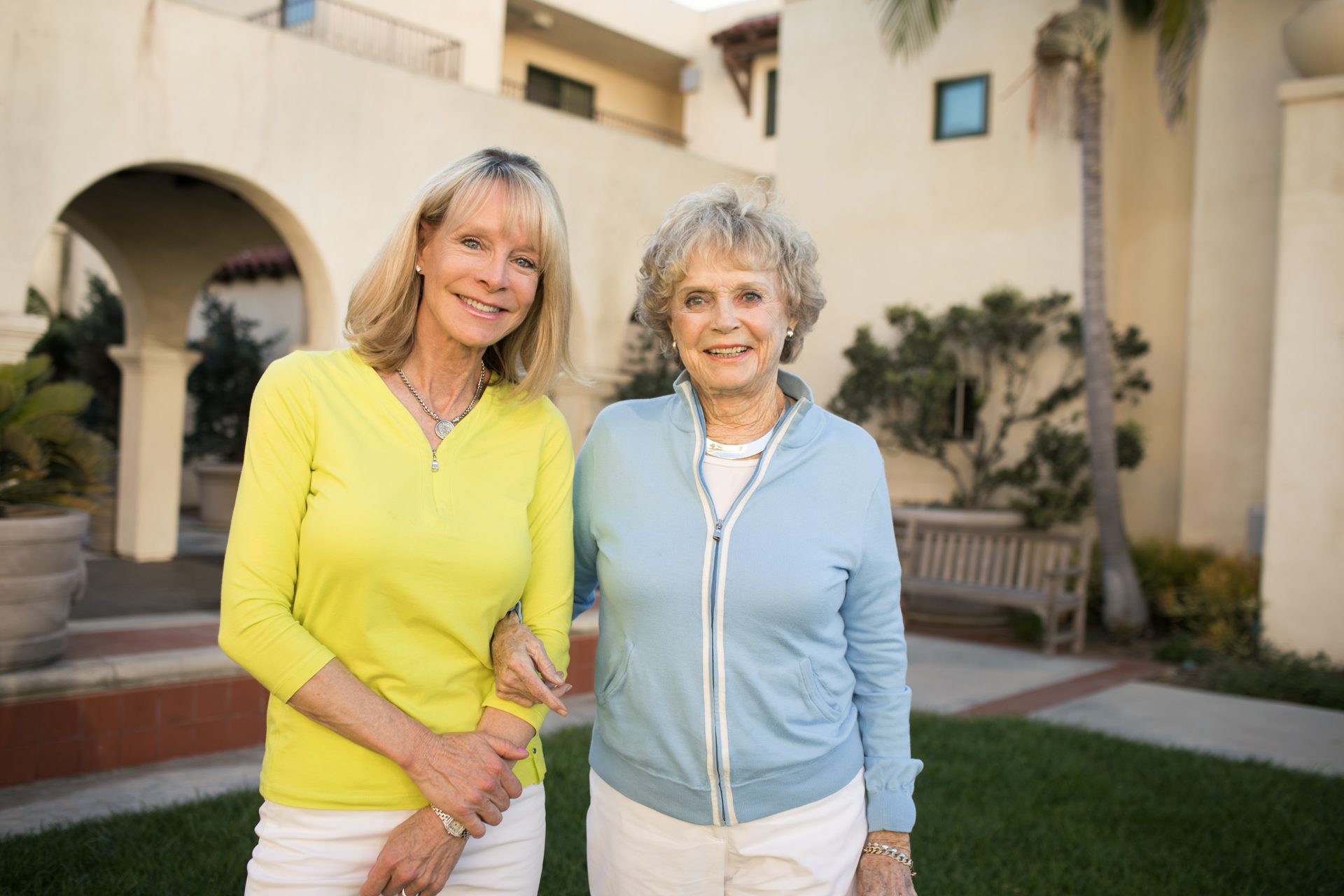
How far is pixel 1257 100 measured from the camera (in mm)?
10695

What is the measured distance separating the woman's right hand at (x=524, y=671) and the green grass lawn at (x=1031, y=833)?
2.07 meters

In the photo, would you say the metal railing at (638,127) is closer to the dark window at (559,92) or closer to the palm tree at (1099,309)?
the dark window at (559,92)

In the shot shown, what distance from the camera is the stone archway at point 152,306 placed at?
11234 mm

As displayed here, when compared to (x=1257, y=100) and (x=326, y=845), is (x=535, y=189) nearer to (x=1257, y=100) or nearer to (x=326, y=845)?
(x=326, y=845)

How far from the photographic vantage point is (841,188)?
1323cm

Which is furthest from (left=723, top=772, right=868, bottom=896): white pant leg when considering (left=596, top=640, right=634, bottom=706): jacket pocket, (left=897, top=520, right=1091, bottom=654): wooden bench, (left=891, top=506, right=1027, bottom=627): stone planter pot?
(left=891, top=506, right=1027, bottom=627): stone planter pot

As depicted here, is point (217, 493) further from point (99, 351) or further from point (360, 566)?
point (360, 566)

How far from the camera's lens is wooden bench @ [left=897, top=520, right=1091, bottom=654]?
9219 mm

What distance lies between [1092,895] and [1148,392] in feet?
28.2

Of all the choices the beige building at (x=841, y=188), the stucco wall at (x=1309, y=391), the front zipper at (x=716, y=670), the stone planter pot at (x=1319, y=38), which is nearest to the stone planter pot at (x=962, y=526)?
the beige building at (x=841, y=188)

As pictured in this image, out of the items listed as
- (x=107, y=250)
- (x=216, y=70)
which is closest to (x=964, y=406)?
(x=216, y=70)

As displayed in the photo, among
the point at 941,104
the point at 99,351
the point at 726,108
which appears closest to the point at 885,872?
the point at 941,104

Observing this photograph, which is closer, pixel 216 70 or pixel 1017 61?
pixel 216 70

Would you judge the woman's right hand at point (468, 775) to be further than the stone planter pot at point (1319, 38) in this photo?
No
